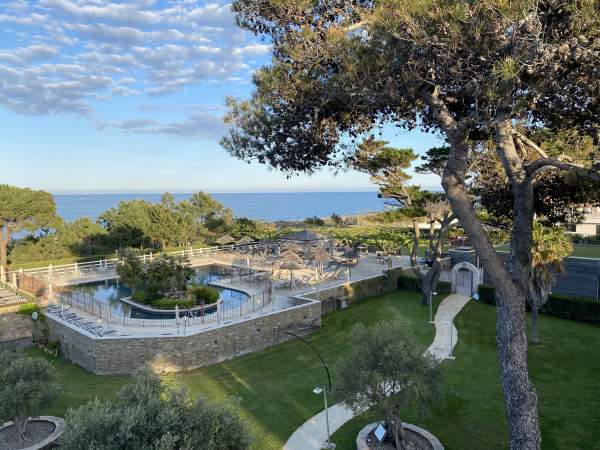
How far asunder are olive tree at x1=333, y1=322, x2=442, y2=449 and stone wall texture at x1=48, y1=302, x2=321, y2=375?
27.1ft

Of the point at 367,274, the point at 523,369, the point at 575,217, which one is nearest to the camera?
the point at 523,369

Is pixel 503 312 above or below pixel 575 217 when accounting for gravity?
below

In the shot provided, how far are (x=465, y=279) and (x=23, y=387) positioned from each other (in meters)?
23.2

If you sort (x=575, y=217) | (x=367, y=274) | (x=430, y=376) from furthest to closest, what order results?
(x=367, y=274), (x=575, y=217), (x=430, y=376)

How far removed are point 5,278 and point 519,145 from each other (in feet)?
92.7

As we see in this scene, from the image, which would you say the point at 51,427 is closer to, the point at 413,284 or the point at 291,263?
the point at 291,263

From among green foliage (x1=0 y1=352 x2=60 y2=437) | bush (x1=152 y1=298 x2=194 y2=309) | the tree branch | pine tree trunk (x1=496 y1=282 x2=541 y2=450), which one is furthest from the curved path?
bush (x1=152 y1=298 x2=194 y2=309)

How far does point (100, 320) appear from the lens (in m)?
19.0

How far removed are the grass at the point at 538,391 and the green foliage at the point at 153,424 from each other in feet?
16.8

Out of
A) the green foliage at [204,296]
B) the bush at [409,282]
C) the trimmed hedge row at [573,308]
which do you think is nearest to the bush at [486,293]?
the trimmed hedge row at [573,308]

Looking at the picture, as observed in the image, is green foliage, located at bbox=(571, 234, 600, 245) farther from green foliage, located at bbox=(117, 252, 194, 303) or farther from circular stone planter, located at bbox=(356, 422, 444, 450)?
circular stone planter, located at bbox=(356, 422, 444, 450)

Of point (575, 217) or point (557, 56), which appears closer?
point (557, 56)

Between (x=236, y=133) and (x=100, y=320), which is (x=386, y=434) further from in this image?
(x=100, y=320)

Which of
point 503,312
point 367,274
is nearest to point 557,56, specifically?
point 503,312
